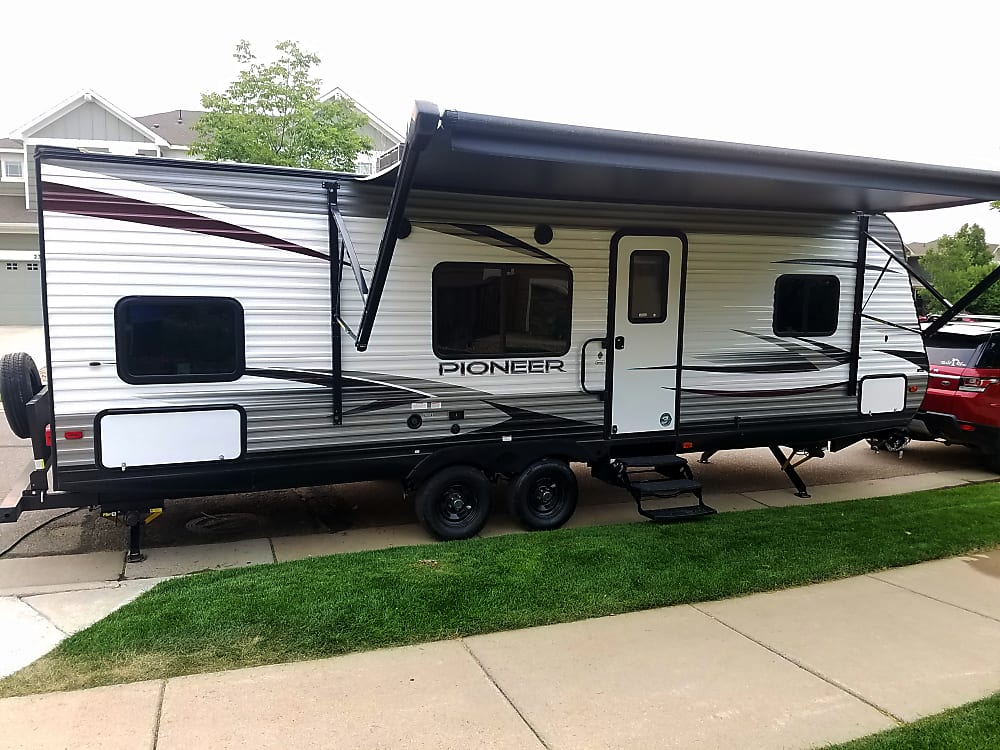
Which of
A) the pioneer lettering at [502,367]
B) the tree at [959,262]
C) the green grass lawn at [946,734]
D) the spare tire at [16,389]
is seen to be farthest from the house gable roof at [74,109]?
the tree at [959,262]

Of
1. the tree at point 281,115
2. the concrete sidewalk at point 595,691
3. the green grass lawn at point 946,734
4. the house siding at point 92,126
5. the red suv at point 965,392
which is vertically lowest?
the concrete sidewalk at point 595,691

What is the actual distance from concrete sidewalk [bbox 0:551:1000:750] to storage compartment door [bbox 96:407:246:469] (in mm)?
1875

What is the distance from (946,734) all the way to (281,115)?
15.2m

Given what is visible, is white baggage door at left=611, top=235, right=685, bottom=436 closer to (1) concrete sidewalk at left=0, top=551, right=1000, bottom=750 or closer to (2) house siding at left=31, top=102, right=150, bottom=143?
(1) concrete sidewalk at left=0, top=551, right=1000, bottom=750

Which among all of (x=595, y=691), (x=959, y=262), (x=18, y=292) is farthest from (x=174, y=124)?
(x=959, y=262)

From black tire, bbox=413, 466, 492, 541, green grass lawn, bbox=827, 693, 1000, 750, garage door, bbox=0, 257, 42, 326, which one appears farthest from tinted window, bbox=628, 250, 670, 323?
garage door, bbox=0, 257, 42, 326

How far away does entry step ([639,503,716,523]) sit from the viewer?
A: 655 centimetres

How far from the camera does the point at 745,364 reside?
24.1ft

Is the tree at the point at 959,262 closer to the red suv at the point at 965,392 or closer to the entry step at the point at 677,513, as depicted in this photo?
the red suv at the point at 965,392

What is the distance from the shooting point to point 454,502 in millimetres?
6332

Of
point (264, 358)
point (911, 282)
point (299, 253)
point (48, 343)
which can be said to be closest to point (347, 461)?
point (264, 358)

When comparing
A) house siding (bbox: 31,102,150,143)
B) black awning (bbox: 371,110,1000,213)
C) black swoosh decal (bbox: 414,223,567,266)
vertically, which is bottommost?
black swoosh decal (bbox: 414,223,567,266)

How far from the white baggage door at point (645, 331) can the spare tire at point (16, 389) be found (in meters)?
4.55

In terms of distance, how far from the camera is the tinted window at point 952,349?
29.9 ft
